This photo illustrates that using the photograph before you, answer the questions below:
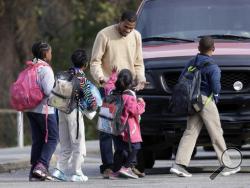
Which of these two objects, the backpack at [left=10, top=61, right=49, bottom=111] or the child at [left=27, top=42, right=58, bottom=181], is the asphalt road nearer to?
the child at [left=27, top=42, right=58, bottom=181]

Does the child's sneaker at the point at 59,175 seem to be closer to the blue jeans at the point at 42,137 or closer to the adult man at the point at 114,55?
the blue jeans at the point at 42,137

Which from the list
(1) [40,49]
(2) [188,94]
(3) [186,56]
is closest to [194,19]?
(3) [186,56]

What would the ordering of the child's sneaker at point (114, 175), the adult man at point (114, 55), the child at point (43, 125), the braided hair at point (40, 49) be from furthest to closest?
the braided hair at point (40, 49) → the adult man at point (114, 55) → the child at point (43, 125) → the child's sneaker at point (114, 175)

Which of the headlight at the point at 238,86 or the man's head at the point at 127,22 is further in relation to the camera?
the man's head at the point at 127,22

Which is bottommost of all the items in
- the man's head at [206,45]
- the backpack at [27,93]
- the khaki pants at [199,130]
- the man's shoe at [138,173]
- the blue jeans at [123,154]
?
the man's shoe at [138,173]

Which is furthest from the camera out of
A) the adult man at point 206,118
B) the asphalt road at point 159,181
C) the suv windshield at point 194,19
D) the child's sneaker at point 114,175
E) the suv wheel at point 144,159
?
the suv windshield at point 194,19

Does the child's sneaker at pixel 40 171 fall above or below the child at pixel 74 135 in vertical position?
below

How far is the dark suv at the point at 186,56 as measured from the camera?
44.2 ft

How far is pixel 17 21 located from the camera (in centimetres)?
2850

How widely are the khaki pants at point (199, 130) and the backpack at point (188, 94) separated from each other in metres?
0.10

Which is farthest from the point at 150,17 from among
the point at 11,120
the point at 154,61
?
the point at 11,120

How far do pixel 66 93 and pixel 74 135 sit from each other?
50 cm

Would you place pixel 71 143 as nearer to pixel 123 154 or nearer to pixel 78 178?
pixel 78 178

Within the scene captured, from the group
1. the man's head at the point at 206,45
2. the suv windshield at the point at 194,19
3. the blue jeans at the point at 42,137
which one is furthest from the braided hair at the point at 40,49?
the man's head at the point at 206,45
